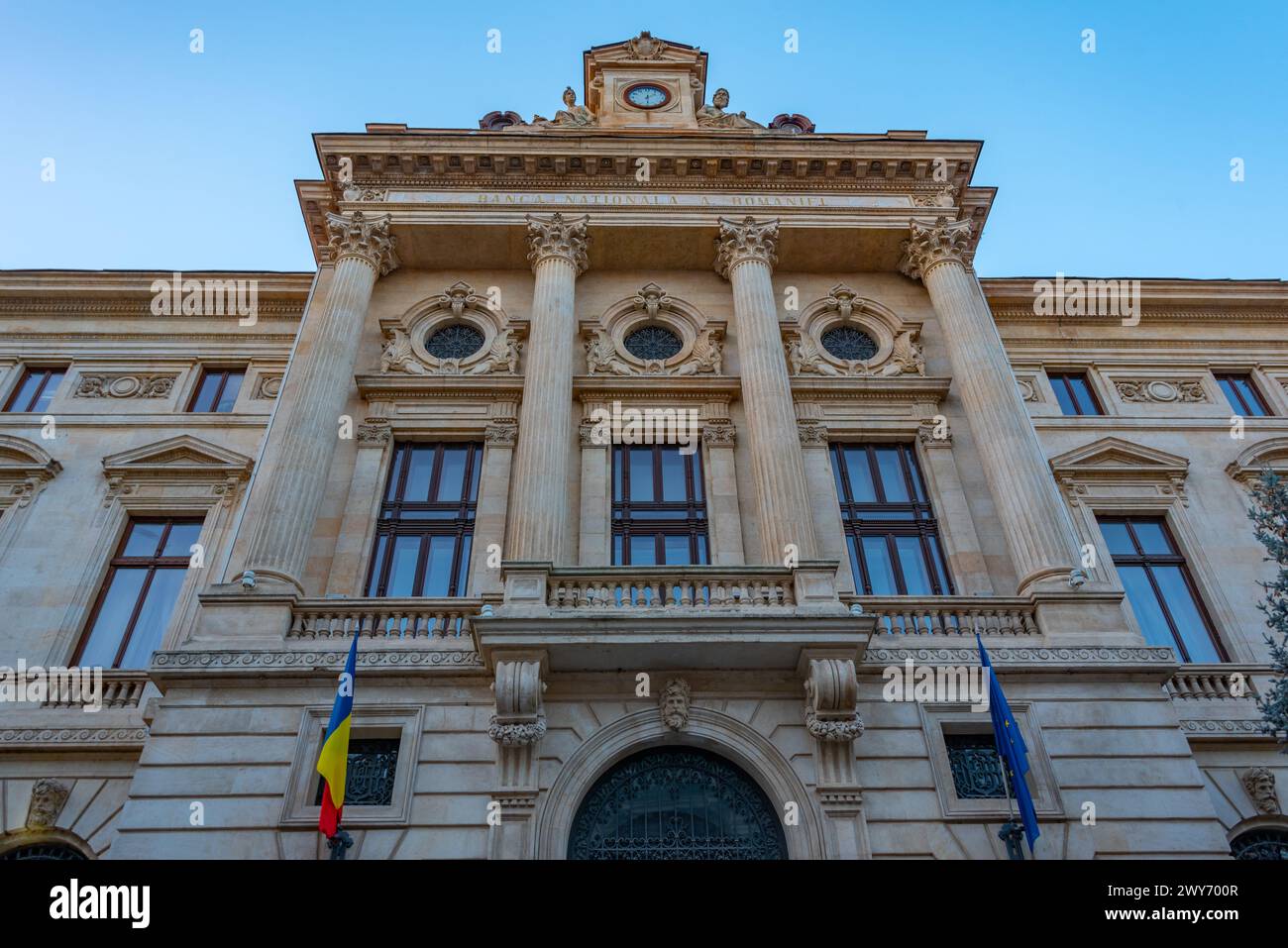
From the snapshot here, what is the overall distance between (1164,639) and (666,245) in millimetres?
13374

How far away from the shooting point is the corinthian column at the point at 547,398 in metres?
15.3

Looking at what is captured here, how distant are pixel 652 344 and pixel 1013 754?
11937 mm

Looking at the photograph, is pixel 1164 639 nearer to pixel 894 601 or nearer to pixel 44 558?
pixel 894 601

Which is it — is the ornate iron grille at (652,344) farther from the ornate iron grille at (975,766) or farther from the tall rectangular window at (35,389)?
the tall rectangular window at (35,389)

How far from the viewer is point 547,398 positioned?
56.5ft

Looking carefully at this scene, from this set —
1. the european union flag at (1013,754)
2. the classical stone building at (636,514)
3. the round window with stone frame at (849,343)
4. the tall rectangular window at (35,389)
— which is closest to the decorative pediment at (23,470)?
the classical stone building at (636,514)

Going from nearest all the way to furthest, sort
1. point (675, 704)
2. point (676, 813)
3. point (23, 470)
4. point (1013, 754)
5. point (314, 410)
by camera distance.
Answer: point (1013, 754) → point (676, 813) → point (675, 704) → point (314, 410) → point (23, 470)

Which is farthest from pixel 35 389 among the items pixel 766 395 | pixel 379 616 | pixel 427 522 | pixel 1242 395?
pixel 1242 395

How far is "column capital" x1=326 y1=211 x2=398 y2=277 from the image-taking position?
20.1 metres

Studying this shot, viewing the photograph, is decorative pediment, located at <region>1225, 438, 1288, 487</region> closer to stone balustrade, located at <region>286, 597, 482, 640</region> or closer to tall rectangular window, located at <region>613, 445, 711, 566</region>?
tall rectangular window, located at <region>613, 445, 711, 566</region>

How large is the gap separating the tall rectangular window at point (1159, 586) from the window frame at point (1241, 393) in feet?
16.1

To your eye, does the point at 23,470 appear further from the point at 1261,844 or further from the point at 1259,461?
the point at 1259,461
